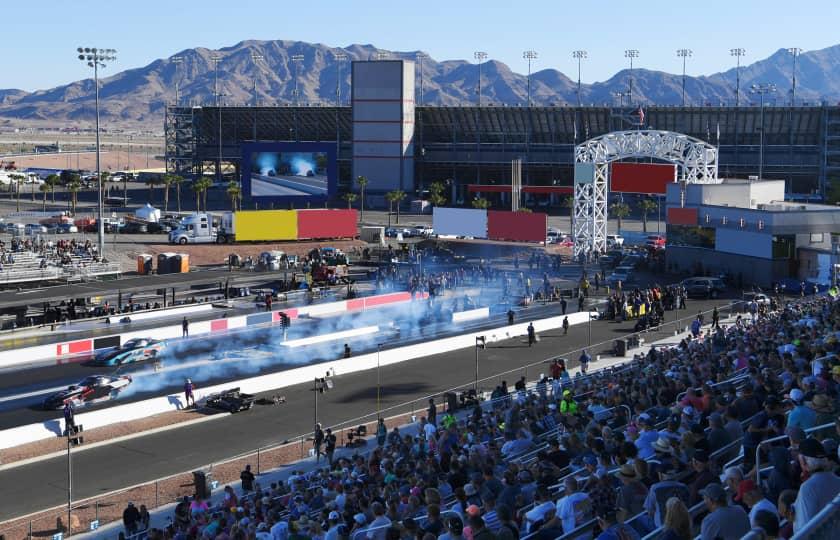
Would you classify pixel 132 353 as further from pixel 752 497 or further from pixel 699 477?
pixel 752 497

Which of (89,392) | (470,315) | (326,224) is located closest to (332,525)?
(89,392)

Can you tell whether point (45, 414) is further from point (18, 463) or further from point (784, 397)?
point (784, 397)

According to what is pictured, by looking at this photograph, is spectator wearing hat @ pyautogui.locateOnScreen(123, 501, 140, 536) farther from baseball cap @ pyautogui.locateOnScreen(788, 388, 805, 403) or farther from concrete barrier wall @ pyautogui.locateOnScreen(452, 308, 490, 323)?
concrete barrier wall @ pyautogui.locateOnScreen(452, 308, 490, 323)

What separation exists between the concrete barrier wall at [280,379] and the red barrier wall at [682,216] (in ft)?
49.6

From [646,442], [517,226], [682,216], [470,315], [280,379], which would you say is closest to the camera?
[646,442]

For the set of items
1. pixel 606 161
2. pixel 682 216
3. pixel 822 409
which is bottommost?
pixel 822 409

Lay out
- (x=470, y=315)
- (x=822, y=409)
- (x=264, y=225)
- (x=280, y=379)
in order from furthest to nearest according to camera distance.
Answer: (x=264, y=225), (x=470, y=315), (x=280, y=379), (x=822, y=409)

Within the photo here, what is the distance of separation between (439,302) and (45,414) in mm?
26059

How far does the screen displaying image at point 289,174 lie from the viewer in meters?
94.1

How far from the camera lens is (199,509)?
19547 millimetres

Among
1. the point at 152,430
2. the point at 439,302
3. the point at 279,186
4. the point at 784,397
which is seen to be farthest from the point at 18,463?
the point at 279,186

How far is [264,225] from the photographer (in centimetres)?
7675

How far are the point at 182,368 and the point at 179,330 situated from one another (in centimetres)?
582

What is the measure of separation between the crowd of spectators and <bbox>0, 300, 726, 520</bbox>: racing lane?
5062 mm
